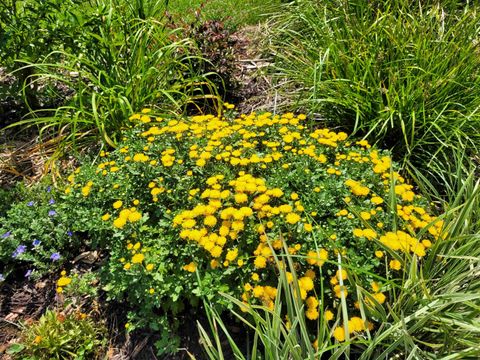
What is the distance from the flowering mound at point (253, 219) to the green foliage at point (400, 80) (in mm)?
589

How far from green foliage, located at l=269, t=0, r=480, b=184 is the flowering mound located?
589 mm

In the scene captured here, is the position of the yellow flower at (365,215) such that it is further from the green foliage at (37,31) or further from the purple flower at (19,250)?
the green foliage at (37,31)

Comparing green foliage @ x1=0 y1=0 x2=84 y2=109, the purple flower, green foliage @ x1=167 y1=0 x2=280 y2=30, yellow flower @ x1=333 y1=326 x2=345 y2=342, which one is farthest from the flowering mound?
green foliage @ x1=167 y1=0 x2=280 y2=30

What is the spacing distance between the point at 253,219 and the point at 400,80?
180 centimetres

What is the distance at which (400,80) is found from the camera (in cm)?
302

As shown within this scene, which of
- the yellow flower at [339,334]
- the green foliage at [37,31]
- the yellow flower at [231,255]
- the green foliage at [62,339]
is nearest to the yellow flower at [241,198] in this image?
the yellow flower at [231,255]

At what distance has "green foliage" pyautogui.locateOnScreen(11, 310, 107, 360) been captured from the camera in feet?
6.88

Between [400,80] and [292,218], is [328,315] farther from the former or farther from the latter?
[400,80]

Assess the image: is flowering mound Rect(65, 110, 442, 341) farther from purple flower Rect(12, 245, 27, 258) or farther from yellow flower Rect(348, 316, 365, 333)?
purple flower Rect(12, 245, 27, 258)

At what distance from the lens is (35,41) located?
3297mm

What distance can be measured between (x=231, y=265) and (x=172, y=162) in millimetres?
764

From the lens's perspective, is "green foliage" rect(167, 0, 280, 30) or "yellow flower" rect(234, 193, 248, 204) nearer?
"yellow flower" rect(234, 193, 248, 204)

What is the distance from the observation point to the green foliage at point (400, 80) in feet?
9.39

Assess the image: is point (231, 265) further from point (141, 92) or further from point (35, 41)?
point (35, 41)
